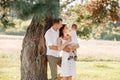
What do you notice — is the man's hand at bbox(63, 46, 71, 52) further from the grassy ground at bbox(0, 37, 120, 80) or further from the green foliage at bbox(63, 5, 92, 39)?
the grassy ground at bbox(0, 37, 120, 80)

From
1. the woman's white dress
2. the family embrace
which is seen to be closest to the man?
the family embrace

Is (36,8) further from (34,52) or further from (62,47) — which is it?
(34,52)

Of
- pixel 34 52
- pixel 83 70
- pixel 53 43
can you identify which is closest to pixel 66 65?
pixel 53 43

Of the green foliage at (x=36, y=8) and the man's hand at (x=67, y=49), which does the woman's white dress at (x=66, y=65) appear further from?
the green foliage at (x=36, y=8)

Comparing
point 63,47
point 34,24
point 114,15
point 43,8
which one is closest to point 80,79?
point 114,15

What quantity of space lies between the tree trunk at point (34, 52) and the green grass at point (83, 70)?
3398 mm

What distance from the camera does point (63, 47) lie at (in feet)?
25.6

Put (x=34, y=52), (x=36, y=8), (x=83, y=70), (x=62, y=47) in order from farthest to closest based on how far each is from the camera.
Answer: (x=83, y=70)
(x=34, y=52)
(x=62, y=47)
(x=36, y=8)

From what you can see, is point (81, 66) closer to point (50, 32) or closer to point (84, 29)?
point (84, 29)

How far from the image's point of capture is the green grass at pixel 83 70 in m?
13.4

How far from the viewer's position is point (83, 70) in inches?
611

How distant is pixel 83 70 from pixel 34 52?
629 cm

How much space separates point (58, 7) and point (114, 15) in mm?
5366

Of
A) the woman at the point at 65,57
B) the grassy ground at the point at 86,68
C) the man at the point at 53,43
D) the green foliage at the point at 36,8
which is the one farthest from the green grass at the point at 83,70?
the green foliage at the point at 36,8
